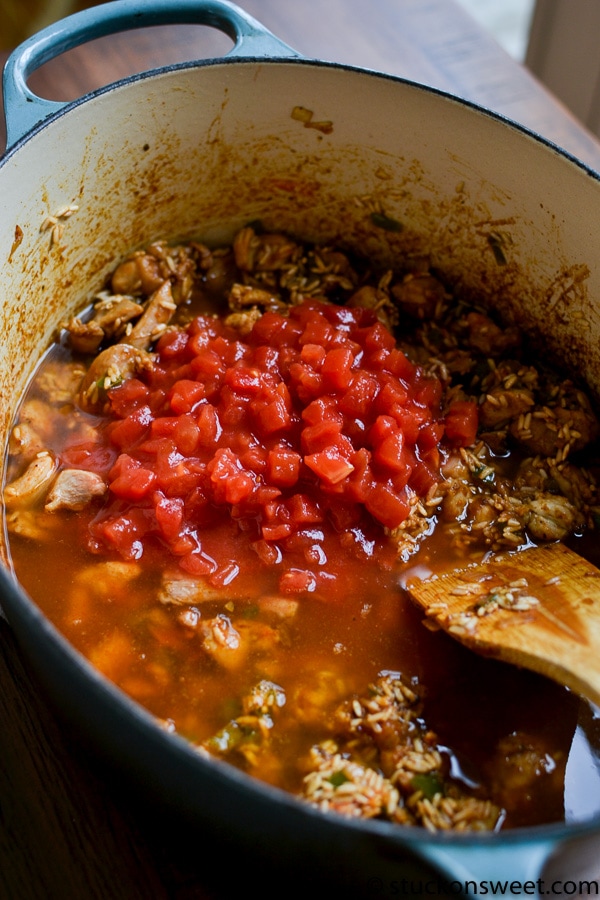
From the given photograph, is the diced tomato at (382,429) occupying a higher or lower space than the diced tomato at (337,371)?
lower

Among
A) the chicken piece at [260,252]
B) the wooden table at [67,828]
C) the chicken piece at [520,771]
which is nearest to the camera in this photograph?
the wooden table at [67,828]

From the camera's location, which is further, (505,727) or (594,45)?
(594,45)

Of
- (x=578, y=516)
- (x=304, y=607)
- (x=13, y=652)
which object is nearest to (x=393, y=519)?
(x=304, y=607)

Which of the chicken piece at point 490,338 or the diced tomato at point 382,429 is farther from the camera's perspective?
the chicken piece at point 490,338

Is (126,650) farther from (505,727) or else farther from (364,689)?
(505,727)

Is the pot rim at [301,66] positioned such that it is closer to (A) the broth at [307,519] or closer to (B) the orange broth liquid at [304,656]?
(A) the broth at [307,519]

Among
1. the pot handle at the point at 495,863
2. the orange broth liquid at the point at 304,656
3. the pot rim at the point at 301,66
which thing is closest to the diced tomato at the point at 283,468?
the orange broth liquid at the point at 304,656

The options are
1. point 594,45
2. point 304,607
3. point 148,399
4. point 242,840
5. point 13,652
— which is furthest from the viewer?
point 594,45

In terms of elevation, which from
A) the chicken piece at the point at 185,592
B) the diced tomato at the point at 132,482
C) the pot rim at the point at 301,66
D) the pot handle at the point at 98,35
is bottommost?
the chicken piece at the point at 185,592
